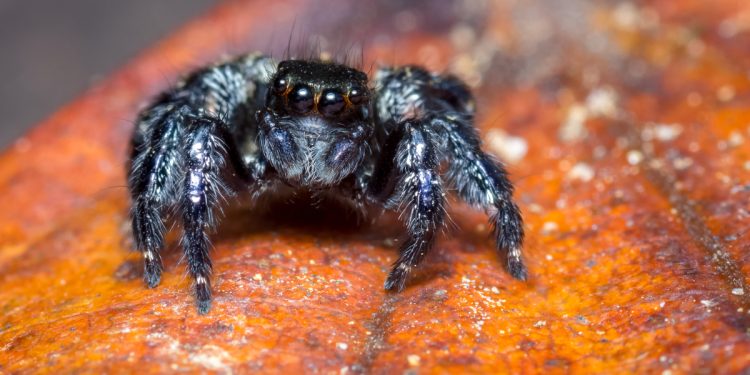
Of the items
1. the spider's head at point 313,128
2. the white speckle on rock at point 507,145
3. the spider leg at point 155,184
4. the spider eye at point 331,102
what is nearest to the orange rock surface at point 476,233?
the white speckle on rock at point 507,145

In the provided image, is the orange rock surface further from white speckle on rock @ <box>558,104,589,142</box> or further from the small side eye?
the small side eye

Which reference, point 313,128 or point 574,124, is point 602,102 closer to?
point 574,124

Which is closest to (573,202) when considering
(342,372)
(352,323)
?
(352,323)

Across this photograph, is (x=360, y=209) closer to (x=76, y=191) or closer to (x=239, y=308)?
(x=239, y=308)

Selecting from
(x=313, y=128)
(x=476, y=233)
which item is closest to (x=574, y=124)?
(x=476, y=233)

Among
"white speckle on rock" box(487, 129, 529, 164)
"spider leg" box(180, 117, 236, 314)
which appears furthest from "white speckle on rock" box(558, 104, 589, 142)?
"spider leg" box(180, 117, 236, 314)

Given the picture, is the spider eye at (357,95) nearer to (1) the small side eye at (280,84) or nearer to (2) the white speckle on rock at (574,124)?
(1) the small side eye at (280,84)
